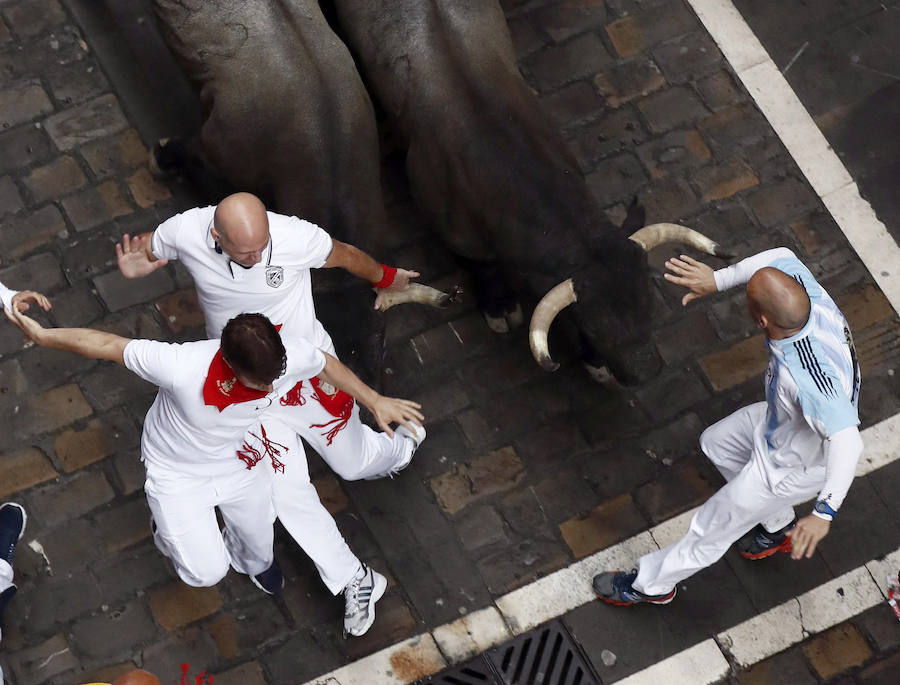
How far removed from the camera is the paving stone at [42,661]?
750cm

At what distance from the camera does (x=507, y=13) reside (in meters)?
9.57

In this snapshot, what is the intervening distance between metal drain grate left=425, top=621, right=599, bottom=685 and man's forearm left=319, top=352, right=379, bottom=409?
2343 millimetres

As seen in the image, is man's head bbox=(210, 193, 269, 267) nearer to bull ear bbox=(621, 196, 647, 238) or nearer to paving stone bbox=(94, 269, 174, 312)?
paving stone bbox=(94, 269, 174, 312)

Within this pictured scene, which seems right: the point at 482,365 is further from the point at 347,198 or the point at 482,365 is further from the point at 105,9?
the point at 105,9

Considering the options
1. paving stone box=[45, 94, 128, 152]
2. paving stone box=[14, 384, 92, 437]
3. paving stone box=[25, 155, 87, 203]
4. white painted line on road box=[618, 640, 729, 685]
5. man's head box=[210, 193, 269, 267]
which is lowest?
white painted line on road box=[618, 640, 729, 685]

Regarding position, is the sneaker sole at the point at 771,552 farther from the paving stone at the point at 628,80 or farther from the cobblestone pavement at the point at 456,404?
the paving stone at the point at 628,80

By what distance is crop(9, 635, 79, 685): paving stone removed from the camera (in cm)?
750

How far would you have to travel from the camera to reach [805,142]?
9.23m

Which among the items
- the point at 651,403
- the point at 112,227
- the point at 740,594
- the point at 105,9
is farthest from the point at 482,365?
the point at 105,9

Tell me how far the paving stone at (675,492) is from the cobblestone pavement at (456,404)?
0.02 m

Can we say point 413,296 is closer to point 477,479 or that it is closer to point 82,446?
point 477,479

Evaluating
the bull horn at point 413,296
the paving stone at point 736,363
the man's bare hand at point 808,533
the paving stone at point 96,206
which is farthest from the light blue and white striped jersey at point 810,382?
the paving stone at point 96,206

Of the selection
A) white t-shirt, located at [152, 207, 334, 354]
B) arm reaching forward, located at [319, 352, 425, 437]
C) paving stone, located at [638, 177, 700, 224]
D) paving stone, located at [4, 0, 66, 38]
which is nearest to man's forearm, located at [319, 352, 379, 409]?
arm reaching forward, located at [319, 352, 425, 437]

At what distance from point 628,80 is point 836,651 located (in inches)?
188
